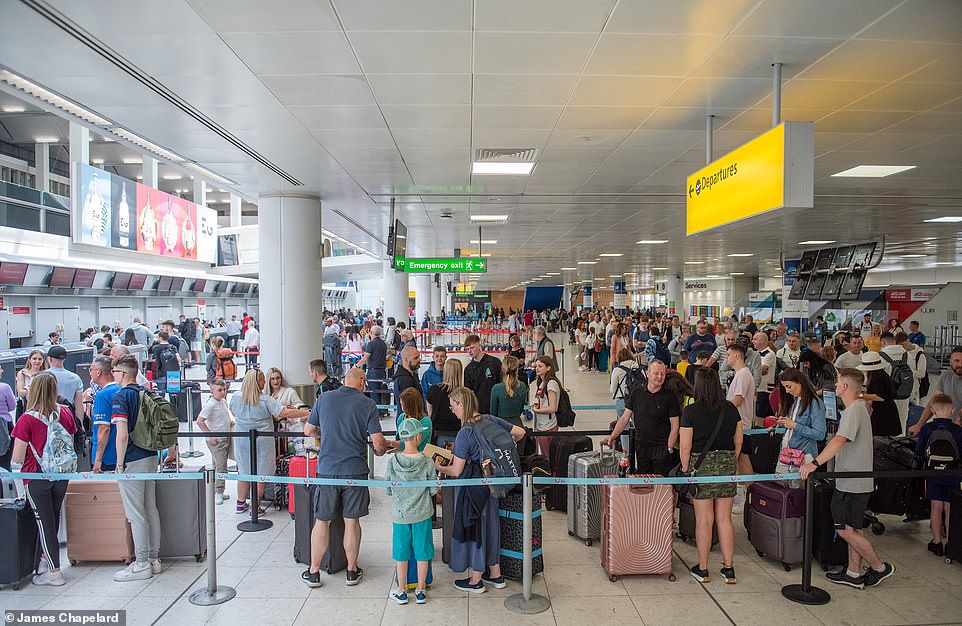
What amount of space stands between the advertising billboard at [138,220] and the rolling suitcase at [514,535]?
22.5 m

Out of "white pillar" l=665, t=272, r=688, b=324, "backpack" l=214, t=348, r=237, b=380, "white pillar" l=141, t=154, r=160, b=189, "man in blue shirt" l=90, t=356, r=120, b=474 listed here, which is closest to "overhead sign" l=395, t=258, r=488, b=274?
"backpack" l=214, t=348, r=237, b=380

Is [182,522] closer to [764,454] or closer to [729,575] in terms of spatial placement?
[729,575]

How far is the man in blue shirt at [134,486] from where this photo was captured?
17.3 feet

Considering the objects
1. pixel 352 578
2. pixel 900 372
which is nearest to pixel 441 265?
pixel 900 372

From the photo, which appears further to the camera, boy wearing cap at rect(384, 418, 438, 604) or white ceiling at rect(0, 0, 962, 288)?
boy wearing cap at rect(384, 418, 438, 604)

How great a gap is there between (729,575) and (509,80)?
4.57 metres

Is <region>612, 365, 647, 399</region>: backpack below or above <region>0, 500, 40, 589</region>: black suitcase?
above

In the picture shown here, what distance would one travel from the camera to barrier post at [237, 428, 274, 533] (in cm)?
642

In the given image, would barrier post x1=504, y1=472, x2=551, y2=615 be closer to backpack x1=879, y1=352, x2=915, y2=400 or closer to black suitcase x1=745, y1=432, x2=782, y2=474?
black suitcase x1=745, y1=432, x2=782, y2=474

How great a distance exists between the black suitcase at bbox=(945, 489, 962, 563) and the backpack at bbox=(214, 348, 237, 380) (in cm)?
1110

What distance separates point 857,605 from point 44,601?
6.35m

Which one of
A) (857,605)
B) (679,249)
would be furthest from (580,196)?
(679,249)

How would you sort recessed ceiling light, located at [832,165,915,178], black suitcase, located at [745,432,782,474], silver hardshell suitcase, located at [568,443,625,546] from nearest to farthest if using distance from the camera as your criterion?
silver hardshell suitcase, located at [568,443,625,546]
black suitcase, located at [745,432,782,474]
recessed ceiling light, located at [832,165,915,178]

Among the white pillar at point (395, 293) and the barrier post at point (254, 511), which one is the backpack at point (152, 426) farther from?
the white pillar at point (395, 293)
